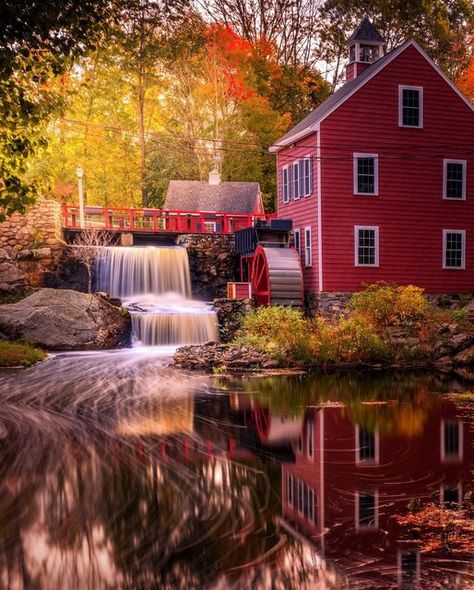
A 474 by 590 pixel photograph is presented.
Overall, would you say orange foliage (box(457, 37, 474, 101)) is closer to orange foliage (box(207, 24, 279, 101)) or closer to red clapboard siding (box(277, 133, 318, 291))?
orange foliage (box(207, 24, 279, 101))

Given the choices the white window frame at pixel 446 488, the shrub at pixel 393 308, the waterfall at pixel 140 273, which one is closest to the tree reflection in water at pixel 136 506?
the white window frame at pixel 446 488

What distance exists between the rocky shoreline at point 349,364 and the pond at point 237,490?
11.7ft

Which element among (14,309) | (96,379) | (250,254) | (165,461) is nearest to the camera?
(165,461)

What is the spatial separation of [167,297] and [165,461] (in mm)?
22320

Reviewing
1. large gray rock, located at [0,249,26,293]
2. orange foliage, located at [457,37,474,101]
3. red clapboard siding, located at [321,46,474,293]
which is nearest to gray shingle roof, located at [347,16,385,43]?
red clapboard siding, located at [321,46,474,293]

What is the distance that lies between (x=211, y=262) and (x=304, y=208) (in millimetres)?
8150

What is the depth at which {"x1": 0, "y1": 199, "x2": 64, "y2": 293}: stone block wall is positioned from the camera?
2805cm

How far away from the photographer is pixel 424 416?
457 inches

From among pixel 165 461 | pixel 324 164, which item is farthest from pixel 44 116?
pixel 324 164

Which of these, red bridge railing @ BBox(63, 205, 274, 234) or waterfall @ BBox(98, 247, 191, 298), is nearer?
waterfall @ BBox(98, 247, 191, 298)

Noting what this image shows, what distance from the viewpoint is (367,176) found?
25.4m

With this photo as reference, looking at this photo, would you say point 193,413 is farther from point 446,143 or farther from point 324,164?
point 446,143

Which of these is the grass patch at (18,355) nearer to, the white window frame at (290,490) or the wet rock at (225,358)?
the wet rock at (225,358)

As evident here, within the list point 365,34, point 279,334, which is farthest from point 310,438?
point 365,34
